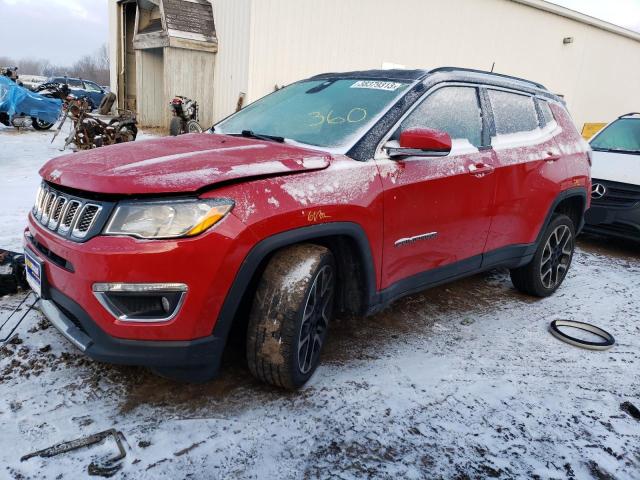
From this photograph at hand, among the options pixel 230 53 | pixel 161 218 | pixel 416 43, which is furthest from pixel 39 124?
pixel 161 218

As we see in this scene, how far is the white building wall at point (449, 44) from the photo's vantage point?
12.1m

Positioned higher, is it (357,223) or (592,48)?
(592,48)

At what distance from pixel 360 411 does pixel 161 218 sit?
136cm

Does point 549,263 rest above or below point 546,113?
below

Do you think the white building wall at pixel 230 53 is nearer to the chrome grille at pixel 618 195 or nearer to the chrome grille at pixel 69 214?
the chrome grille at pixel 618 195

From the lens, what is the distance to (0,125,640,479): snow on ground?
204 cm

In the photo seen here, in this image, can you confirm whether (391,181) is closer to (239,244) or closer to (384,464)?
(239,244)

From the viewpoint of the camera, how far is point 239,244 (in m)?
2.01

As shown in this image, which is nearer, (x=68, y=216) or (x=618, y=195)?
(x=68, y=216)

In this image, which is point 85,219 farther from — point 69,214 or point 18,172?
point 18,172

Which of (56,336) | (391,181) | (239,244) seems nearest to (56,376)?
(56,336)

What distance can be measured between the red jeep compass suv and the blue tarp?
12191 millimetres

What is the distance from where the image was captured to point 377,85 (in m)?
3.04

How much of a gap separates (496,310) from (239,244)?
263cm
